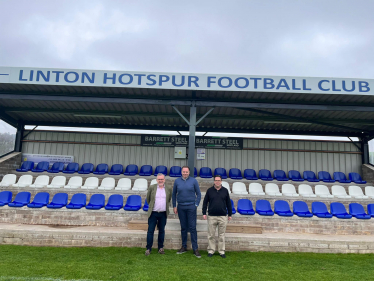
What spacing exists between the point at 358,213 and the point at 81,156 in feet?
39.4

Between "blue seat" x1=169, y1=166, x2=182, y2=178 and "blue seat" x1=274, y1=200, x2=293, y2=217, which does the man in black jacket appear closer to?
"blue seat" x1=274, y1=200, x2=293, y2=217

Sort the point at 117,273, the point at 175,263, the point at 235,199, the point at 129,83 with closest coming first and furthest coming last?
the point at 117,273 < the point at 175,263 < the point at 129,83 < the point at 235,199

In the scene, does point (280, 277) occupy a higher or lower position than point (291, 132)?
lower

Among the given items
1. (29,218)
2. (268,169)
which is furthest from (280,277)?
(268,169)

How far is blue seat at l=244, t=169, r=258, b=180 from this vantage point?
1270cm

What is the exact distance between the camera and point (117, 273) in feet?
13.2

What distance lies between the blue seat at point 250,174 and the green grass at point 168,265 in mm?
7229

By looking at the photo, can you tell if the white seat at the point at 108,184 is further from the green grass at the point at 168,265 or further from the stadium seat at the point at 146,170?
the green grass at the point at 168,265

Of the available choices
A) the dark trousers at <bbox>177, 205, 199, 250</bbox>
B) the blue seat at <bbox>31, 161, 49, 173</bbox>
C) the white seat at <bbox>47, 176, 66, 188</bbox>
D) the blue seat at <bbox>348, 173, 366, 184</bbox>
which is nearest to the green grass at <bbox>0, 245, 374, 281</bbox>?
the dark trousers at <bbox>177, 205, 199, 250</bbox>

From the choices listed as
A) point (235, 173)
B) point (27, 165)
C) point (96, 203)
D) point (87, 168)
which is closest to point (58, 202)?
point (96, 203)

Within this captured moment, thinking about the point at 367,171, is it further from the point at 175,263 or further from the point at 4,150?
the point at 4,150

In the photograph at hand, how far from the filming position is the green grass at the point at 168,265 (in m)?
3.94

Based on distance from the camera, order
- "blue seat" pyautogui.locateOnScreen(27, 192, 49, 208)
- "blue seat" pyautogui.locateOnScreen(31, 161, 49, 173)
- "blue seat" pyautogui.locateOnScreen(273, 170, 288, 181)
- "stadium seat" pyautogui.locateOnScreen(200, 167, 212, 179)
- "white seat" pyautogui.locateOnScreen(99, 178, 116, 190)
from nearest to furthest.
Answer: "blue seat" pyautogui.locateOnScreen(27, 192, 49, 208) → "white seat" pyautogui.locateOnScreen(99, 178, 116, 190) → "blue seat" pyautogui.locateOnScreen(31, 161, 49, 173) → "stadium seat" pyautogui.locateOnScreen(200, 167, 212, 179) → "blue seat" pyautogui.locateOnScreen(273, 170, 288, 181)

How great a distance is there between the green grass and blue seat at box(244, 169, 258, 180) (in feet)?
23.7
